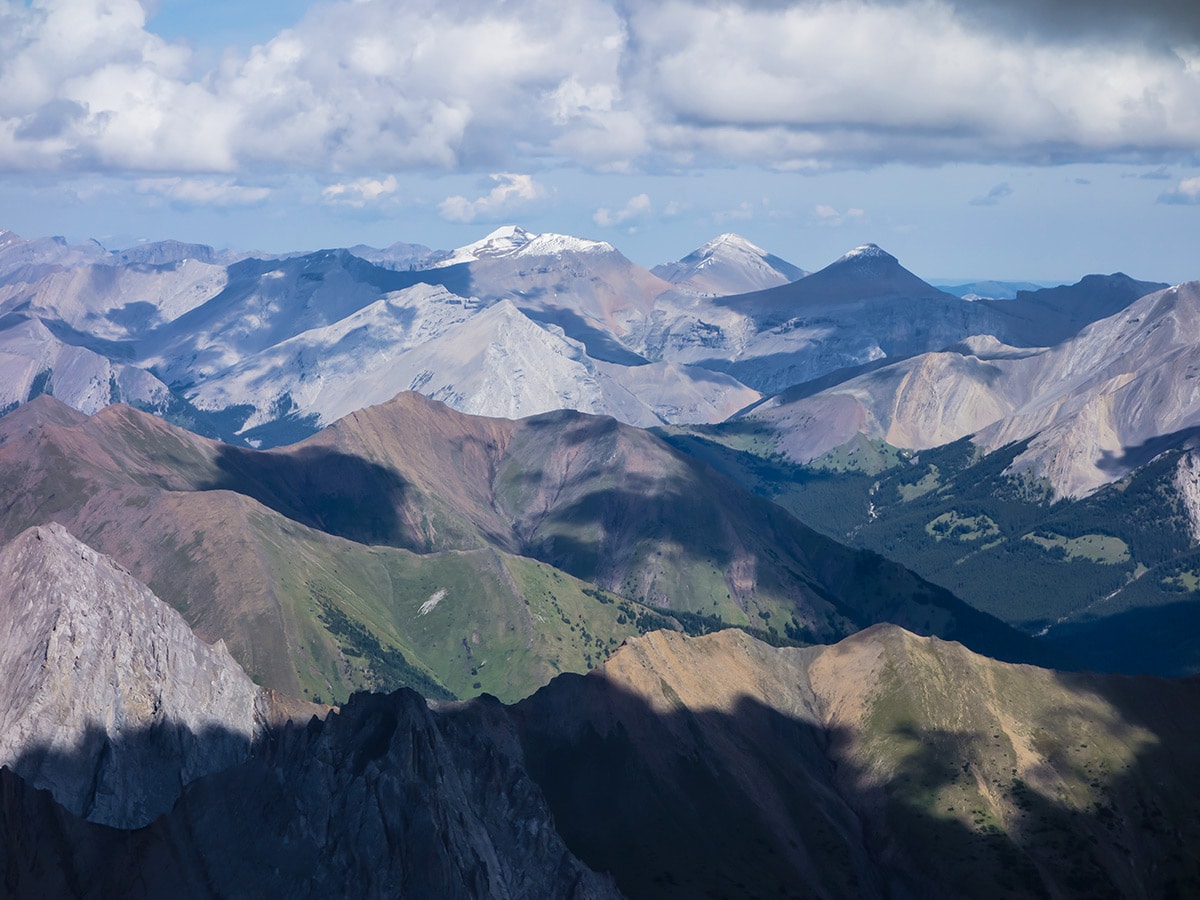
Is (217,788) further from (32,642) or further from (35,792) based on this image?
(32,642)

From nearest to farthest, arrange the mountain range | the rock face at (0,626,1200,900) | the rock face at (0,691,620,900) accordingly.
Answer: the rock face at (0,691,620,900) → the rock face at (0,626,1200,900) → the mountain range

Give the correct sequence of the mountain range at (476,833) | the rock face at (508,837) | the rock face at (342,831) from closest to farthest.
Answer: the rock face at (342,831), the rock face at (508,837), the mountain range at (476,833)

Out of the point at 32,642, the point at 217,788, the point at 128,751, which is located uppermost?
the point at 217,788

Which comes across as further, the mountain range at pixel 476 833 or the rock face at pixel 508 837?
the mountain range at pixel 476 833

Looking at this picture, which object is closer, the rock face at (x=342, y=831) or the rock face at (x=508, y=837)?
the rock face at (x=342, y=831)

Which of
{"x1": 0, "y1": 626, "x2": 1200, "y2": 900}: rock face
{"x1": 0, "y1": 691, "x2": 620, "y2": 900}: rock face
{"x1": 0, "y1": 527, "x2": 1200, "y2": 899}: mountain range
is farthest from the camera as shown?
{"x1": 0, "y1": 527, "x2": 1200, "y2": 899}: mountain range

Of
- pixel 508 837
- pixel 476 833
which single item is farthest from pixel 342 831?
pixel 508 837

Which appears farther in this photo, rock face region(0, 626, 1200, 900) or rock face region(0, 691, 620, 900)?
rock face region(0, 626, 1200, 900)

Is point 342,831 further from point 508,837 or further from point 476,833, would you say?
point 508,837

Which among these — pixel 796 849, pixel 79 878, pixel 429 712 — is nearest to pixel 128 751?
pixel 429 712

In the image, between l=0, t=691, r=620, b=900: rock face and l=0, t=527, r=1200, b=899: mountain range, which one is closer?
l=0, t=691, r=620, b=900: rock face

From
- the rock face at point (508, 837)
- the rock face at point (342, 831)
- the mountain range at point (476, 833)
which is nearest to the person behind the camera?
the rock face at point (342, 831)
